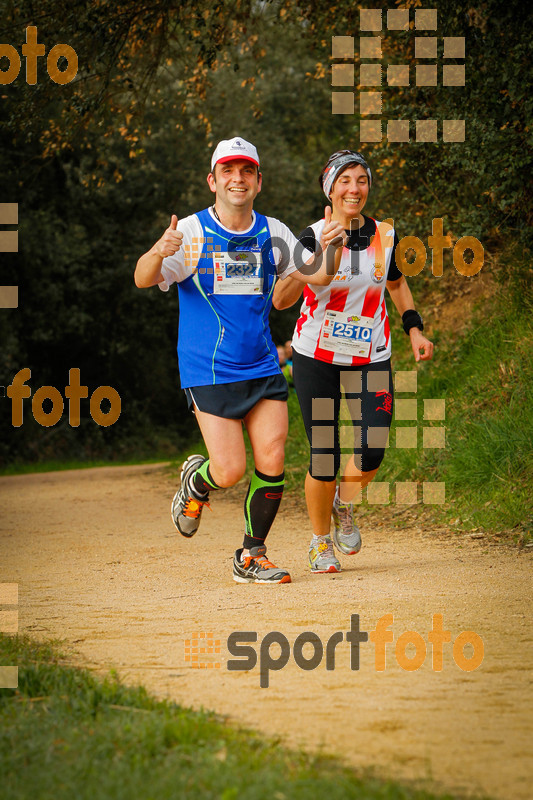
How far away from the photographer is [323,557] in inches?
234

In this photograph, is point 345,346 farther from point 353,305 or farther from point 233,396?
point 233,396

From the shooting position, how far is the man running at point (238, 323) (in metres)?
5.45

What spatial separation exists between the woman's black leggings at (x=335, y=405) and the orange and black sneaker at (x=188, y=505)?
71 cm

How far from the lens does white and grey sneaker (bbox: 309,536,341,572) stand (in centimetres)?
590

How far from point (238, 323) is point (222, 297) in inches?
6.7

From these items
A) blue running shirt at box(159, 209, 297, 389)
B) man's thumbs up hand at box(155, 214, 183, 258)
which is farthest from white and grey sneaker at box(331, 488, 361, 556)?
man's thumbs up hand at box(155, 214, 183, 258)

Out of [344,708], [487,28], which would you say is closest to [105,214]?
[487,28]

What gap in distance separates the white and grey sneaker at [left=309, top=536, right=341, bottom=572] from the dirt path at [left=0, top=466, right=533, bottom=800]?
9cm

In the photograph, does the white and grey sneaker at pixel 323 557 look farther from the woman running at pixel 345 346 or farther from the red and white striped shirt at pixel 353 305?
the red and white striped shirt at pixel 353 305

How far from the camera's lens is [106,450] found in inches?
946

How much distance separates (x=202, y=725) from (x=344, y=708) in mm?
529

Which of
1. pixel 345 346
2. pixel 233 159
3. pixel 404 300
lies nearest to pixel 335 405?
pixel 345 346

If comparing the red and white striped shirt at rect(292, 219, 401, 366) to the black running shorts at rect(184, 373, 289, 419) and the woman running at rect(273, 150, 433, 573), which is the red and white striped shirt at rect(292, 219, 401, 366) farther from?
the black running shorts at rect(184, 373, 289, 419)

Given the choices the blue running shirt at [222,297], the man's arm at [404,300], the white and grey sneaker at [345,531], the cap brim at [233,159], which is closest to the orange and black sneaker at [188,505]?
the blue running shirt at [222,297]
